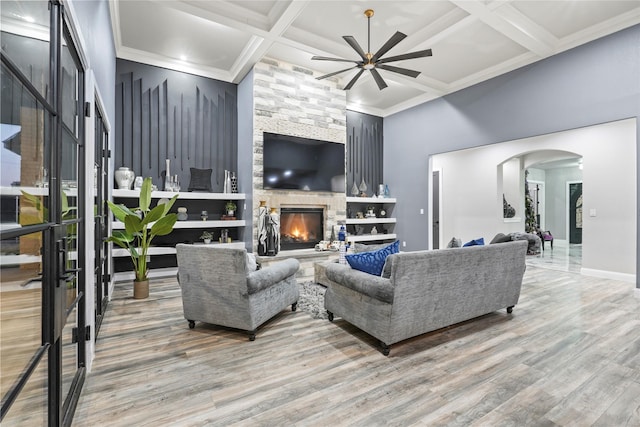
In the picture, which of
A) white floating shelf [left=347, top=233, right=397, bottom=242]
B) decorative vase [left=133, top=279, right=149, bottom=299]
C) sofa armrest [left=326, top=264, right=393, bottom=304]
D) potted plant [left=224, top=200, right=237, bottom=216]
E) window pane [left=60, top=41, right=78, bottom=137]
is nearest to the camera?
window pane [left=60, top=41, right=78, bottom=137]

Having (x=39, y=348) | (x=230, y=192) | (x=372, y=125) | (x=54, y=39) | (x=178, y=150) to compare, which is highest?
(x=372, y=125)

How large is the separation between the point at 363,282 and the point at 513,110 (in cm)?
458

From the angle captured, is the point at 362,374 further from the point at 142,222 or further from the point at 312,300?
the point at 142,222

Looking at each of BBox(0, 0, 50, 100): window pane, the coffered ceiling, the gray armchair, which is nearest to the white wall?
the coffered ceiling

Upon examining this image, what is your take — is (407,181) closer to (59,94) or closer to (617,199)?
(617,199)

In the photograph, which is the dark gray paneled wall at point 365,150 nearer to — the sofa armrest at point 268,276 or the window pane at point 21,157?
the sofa armrest at point 268,276

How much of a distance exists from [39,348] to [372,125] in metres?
7.46

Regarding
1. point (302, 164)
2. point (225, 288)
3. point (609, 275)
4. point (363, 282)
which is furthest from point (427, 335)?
point (609, 275)

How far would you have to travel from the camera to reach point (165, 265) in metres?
5.25

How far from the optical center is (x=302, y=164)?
5.67m

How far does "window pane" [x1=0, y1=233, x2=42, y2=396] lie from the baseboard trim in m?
6.73

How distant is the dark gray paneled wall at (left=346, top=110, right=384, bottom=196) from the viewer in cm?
745

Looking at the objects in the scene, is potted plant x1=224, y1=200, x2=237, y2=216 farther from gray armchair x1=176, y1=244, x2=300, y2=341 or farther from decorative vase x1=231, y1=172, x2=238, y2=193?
gray armchair x1=176, y1=244, x2=300, y2=341

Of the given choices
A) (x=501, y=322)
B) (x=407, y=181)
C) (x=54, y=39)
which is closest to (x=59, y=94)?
(x=54, y=39)
